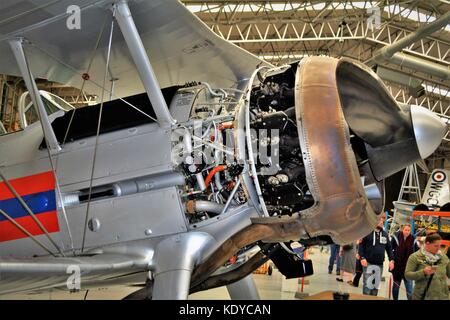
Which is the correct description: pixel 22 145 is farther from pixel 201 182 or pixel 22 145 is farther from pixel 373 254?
pixel 373 254

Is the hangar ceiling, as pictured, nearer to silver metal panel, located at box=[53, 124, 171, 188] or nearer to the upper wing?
the upper wing

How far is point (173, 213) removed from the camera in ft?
A: 10.8

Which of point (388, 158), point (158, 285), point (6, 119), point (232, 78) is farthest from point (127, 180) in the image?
Result: point (6, 119)

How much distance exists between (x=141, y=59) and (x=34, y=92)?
1.05 metres

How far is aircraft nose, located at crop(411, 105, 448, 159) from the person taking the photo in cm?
289

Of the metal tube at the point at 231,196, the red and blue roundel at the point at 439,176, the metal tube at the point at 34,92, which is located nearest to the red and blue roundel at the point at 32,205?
the metal tube at the point at 34,92

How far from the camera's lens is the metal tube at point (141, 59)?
3.35m

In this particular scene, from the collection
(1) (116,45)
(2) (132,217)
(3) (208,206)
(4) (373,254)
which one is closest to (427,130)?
(3) (208,206)

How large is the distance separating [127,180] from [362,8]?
1304cm

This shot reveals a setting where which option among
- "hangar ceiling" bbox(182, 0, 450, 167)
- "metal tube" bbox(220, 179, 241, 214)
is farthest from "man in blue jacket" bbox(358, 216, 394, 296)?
"hangar ceiling" bbox(182, 0, 450, 167)

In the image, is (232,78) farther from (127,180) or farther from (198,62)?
(127,180)

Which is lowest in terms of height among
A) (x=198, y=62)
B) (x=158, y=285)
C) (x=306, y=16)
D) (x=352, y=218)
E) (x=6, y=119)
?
(x=158, y=285)

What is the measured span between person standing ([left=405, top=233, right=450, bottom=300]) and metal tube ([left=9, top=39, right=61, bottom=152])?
356cm

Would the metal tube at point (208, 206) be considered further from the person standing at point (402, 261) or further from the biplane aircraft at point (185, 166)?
the person standing at point (402, 261)
